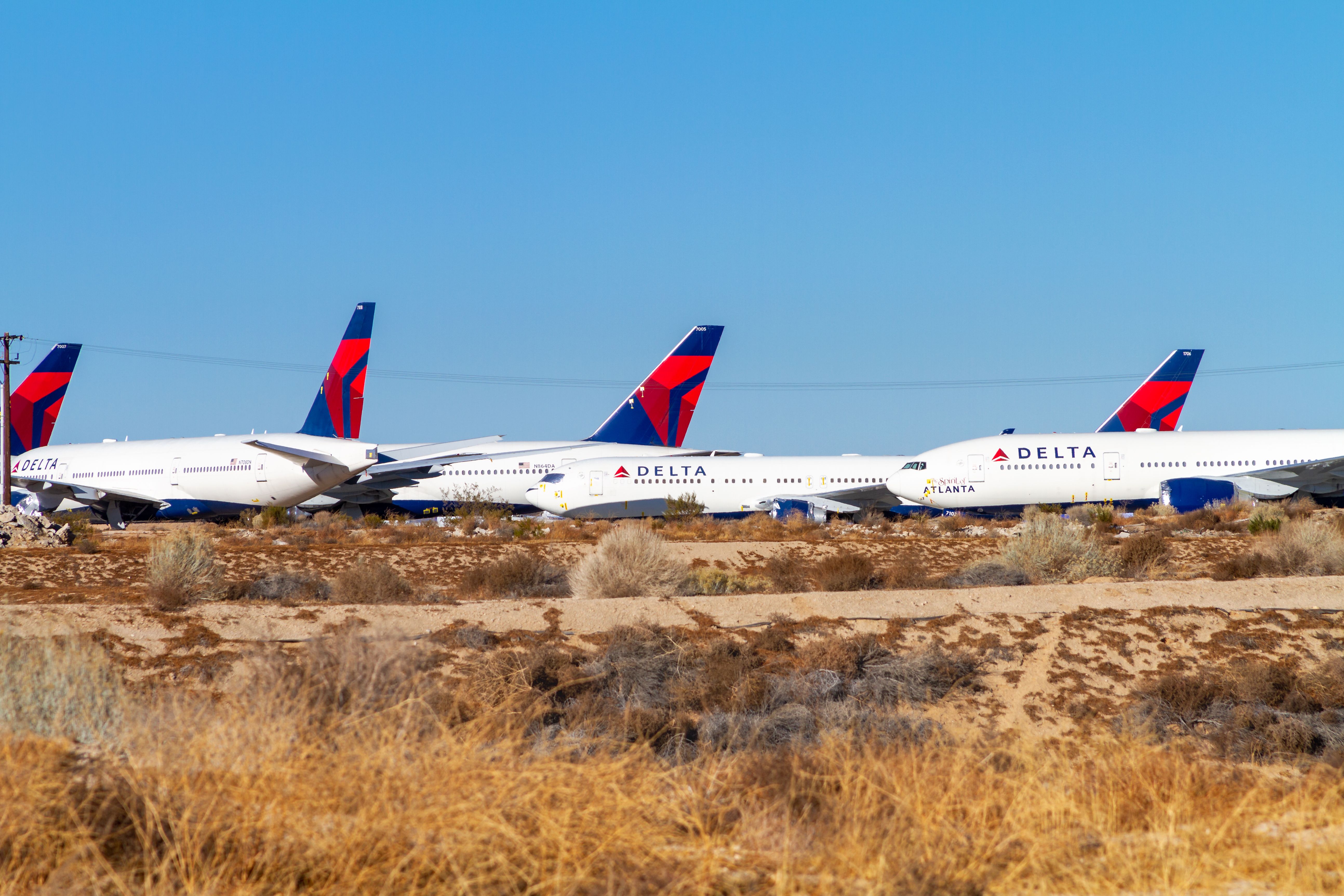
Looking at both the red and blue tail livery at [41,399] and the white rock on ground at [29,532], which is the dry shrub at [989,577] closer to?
the white rock on ground at [29,532]

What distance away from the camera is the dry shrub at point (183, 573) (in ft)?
58.5

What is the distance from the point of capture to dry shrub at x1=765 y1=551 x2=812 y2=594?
77.7 ft

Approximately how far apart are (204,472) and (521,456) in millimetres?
13452

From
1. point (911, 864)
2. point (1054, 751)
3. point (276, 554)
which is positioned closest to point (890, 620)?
point (1054, 751)

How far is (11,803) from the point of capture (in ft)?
19.2

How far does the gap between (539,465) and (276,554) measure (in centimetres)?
2339

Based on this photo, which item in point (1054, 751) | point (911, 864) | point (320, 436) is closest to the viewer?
point (911, 864)

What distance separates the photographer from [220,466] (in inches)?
1822

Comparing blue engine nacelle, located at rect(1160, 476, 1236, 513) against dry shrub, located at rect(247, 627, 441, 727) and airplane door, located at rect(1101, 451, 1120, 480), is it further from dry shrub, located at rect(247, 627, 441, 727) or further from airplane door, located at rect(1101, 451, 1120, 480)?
dry shrub, located at rect(247, 627, 441, 727)

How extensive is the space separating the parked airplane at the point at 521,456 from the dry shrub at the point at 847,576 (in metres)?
23.0

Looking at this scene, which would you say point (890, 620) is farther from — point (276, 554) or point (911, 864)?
point (276, 554)

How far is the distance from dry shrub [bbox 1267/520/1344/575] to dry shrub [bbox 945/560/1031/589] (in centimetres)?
579

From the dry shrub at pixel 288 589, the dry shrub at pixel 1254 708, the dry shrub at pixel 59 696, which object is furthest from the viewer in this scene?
the dry shrub at pixel 288 589

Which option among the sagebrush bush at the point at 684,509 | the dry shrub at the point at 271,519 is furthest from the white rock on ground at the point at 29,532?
the sagebrush bush at the point at 684,509
